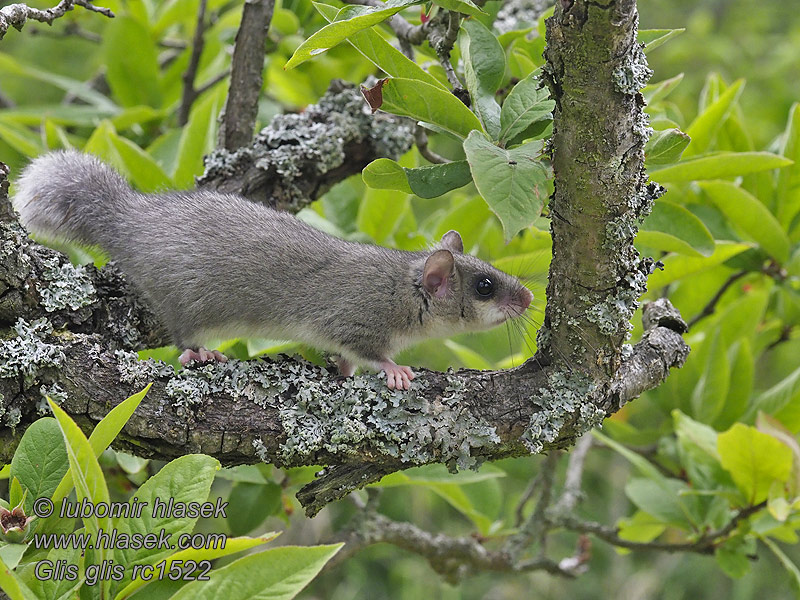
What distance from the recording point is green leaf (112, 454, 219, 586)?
5.32ft

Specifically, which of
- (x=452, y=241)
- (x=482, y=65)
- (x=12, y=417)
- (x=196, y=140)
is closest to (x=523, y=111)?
(x=482, y=65)

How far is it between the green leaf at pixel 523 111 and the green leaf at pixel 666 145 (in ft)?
0.75

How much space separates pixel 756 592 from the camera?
6.99m

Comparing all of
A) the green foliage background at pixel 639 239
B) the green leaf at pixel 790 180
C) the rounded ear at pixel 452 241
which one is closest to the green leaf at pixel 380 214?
the green foliage background at pixel 639 239

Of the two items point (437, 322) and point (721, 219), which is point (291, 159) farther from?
point (721, 219)

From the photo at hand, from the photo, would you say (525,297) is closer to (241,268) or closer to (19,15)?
(241,268)

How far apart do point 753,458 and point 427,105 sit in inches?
64.5

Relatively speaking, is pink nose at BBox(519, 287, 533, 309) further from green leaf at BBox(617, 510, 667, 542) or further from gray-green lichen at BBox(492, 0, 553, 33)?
gray-green lichen at BBox(492, 0, 553, 33)

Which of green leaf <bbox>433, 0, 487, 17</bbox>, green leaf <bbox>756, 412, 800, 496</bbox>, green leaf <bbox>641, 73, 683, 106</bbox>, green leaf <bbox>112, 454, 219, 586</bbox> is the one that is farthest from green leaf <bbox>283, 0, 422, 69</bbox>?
green leaf <bbox>756, 412, 800, 496</bbox>

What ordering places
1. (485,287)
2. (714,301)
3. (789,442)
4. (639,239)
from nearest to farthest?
1. (639,239)
2. (789,442)
3. (485,287)
4. (714,301)

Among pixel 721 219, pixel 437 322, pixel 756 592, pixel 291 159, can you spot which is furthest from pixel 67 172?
pixel 756 592

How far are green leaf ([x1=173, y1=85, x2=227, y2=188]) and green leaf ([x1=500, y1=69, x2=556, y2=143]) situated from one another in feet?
5.14

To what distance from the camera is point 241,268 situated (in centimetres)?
245

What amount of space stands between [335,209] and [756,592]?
5.71 m
